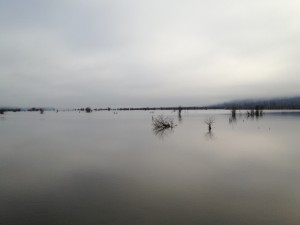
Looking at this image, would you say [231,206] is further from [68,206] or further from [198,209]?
[68,206]

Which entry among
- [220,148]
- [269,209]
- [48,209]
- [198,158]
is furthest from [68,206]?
[220,148]

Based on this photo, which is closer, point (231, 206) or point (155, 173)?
point (231, 206)

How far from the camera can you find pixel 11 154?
1736cm

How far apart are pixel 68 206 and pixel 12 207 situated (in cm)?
155

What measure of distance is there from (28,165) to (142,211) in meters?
8.81

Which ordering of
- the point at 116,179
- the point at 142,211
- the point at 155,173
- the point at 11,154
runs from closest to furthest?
the point at 142,211
the point at 116,179
the point at 155,173
the point at 11,154

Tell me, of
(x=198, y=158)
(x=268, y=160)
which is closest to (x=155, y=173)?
(x=198, y=158)

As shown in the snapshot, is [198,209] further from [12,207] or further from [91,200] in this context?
[12,207]

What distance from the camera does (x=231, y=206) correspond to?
7664 mm

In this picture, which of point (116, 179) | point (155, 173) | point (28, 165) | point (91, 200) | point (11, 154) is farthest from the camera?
point (11, 154)

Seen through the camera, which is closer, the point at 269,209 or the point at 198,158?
the point at 269,209

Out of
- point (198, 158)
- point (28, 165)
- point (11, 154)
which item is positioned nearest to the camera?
point (28, 165)

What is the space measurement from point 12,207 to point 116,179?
160 inches

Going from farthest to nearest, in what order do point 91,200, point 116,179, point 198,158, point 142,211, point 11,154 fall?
point 11,154, point 198,158, point 116,179, point 91,200, point 142,211
